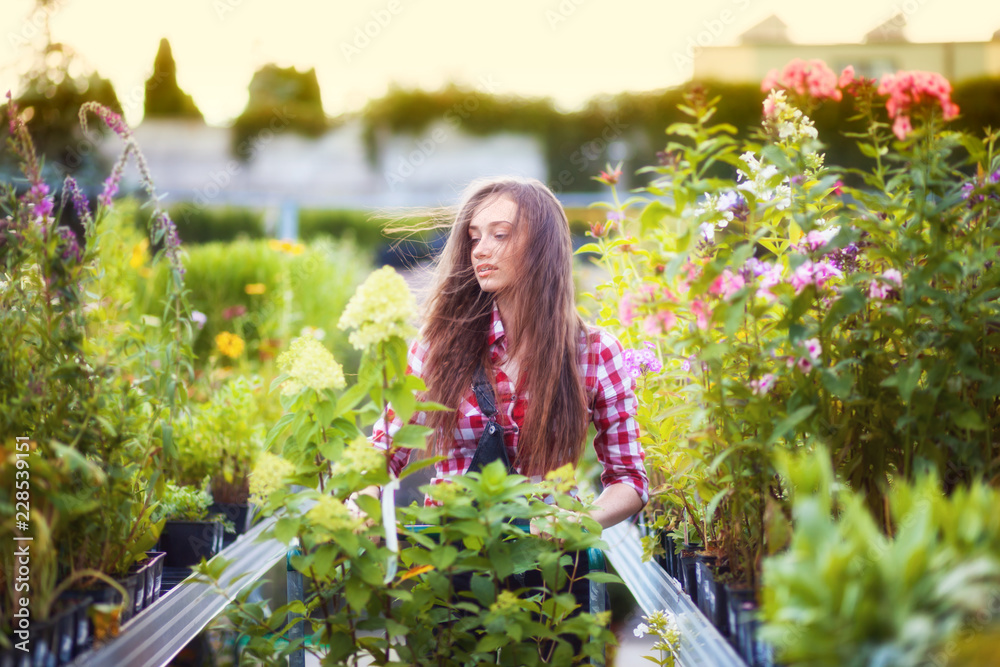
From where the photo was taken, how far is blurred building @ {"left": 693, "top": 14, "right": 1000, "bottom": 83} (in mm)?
7355

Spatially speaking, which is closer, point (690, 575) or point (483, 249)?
point (690, 575)

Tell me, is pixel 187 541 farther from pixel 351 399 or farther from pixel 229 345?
pixel 229 345

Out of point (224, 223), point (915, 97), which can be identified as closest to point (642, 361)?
point (915, 97)

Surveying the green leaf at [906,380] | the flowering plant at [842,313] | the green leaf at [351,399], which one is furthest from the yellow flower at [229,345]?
the green leaf at [906,380]

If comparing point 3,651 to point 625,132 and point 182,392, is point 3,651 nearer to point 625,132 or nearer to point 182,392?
point 182,392

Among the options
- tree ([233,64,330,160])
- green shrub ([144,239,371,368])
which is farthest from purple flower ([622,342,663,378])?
tree ([233,64,330,160])

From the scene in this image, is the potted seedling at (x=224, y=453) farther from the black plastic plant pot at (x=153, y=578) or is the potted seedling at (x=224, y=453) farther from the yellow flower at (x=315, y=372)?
the yellow flower at (x=315, y=372)

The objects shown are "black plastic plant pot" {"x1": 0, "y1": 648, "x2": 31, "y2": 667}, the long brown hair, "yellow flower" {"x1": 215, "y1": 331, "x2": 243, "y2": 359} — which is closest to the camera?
"black plastic plant pot" {"x1": 0, "y1": 648, "x2": 31, "y2": 667}

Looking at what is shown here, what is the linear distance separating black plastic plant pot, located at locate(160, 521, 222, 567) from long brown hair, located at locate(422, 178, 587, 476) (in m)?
0.70

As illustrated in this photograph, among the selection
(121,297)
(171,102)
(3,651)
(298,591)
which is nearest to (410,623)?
(298,591)

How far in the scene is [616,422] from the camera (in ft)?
5.49

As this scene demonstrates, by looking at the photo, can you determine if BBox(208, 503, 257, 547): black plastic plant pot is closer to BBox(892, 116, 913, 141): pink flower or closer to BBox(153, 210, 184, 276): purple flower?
BBox(153, 210, 184, 276): purple flower

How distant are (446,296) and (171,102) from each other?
9.34 m

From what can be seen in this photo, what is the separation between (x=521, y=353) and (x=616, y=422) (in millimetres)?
298
